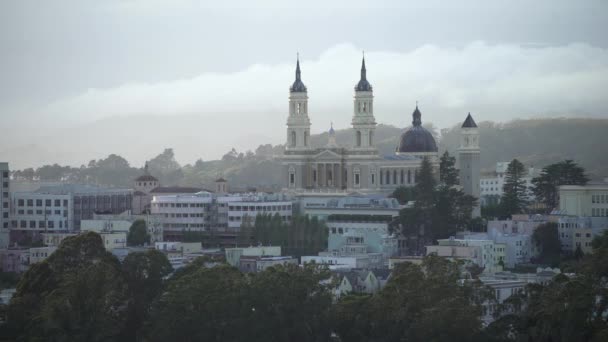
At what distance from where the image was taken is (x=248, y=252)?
329 ft

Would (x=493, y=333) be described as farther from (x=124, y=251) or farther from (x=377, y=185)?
(x=377, y=185)

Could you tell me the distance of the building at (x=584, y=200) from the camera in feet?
361

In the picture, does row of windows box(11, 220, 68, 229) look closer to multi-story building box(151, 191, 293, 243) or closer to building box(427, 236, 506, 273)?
multi-story building box(151, 191, 293, 243)

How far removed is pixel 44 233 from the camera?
112 metres

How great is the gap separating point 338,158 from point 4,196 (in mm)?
20819

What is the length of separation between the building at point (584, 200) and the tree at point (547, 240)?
5.79 m

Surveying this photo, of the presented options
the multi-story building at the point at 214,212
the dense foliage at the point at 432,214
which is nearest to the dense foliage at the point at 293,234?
the multi-story building at the point at 214,212

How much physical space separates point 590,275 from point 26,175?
5005 inches

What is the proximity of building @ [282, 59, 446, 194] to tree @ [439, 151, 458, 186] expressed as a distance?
430cm

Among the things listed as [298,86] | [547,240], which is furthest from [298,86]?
[547,240]

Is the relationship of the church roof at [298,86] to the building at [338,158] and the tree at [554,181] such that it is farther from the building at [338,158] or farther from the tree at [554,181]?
the tree at [554,181]

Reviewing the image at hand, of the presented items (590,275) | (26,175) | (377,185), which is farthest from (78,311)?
(26,175)

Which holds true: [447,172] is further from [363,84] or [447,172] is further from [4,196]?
[4,196]

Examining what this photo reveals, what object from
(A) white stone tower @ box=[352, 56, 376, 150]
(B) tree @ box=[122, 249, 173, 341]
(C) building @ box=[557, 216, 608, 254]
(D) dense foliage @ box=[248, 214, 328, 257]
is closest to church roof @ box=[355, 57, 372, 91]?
(A) white stone tower @ box=[352, 56, 376, 150]
